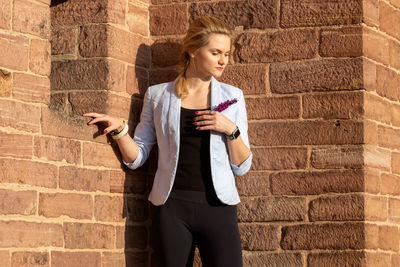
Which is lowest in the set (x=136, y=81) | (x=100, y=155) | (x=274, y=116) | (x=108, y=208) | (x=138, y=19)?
(x=108, y=208)

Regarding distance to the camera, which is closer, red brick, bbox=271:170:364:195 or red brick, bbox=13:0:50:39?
red brick, bbox=13:0:50:39

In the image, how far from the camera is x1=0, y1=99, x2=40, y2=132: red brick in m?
4.64

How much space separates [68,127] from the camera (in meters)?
5.05

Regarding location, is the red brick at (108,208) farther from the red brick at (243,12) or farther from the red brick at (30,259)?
the red brick at (243,12)

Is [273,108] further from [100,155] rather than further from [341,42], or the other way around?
[100,155]

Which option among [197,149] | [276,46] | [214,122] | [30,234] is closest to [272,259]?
[197,149]

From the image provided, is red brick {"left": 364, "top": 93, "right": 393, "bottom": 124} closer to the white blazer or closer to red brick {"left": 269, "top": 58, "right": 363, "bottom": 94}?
red brick {"left": 269, "top": 58, "right": 363, "bottom": 94}

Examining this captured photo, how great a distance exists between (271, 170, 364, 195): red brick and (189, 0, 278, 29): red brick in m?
1.01

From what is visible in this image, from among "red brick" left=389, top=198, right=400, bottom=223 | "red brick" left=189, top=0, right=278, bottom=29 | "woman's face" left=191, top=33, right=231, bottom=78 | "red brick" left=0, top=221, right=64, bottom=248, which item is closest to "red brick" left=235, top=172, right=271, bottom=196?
"woman's face" left=191, top=33, right=231, bottom=78

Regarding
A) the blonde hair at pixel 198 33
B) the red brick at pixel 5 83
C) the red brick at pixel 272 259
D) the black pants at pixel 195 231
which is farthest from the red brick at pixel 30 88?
the red brick at pixel 272 259

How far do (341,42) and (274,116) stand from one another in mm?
651

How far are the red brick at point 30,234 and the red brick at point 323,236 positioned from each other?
58.7 inches

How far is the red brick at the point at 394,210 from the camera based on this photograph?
576 cm

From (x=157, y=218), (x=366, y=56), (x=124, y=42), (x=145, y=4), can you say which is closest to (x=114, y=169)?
Result: (x=157, y=218)
